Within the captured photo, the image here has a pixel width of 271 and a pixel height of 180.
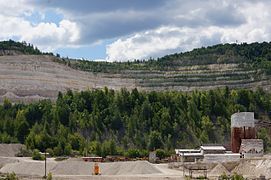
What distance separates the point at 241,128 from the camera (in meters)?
Result: 80.1

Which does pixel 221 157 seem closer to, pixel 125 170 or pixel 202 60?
pixel 125 170

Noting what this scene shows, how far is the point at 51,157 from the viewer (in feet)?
293

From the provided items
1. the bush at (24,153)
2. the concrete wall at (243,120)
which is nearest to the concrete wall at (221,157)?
the concrete wall at (243,120)

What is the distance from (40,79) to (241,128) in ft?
306

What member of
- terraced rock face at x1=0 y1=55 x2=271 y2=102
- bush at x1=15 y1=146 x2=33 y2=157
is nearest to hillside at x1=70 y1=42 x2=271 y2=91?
terraced rock face at x1=0 y1=55 x2=271 y2=102

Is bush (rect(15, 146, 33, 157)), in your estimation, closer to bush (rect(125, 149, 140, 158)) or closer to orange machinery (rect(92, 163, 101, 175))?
bush (rect(125, 149, 140, 158))

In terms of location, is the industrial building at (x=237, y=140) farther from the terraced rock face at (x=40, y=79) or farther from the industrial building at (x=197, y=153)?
the terraced rock face at (x=40, y=79)

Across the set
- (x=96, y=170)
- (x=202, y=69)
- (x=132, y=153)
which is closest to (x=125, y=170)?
(x=96, y=170)

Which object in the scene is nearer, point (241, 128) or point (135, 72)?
point (241, 128)

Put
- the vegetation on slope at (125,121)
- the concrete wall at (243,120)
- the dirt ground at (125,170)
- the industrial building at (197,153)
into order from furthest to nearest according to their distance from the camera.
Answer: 1. the vegetation on slope at (125,121)
2. the concrete wall at (243,120)
3. the industrial building at (197,153)
4. the dirt ground at (125,170)

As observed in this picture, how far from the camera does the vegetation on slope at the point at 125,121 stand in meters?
95.8

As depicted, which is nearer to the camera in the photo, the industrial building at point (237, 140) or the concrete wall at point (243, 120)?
the industrial building at point (237, 140)

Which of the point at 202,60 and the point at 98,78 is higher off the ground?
the point at 202,60

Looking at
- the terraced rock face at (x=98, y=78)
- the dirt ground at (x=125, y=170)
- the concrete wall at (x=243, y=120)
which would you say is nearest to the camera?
the dirt ground at (x=125, y=170)
